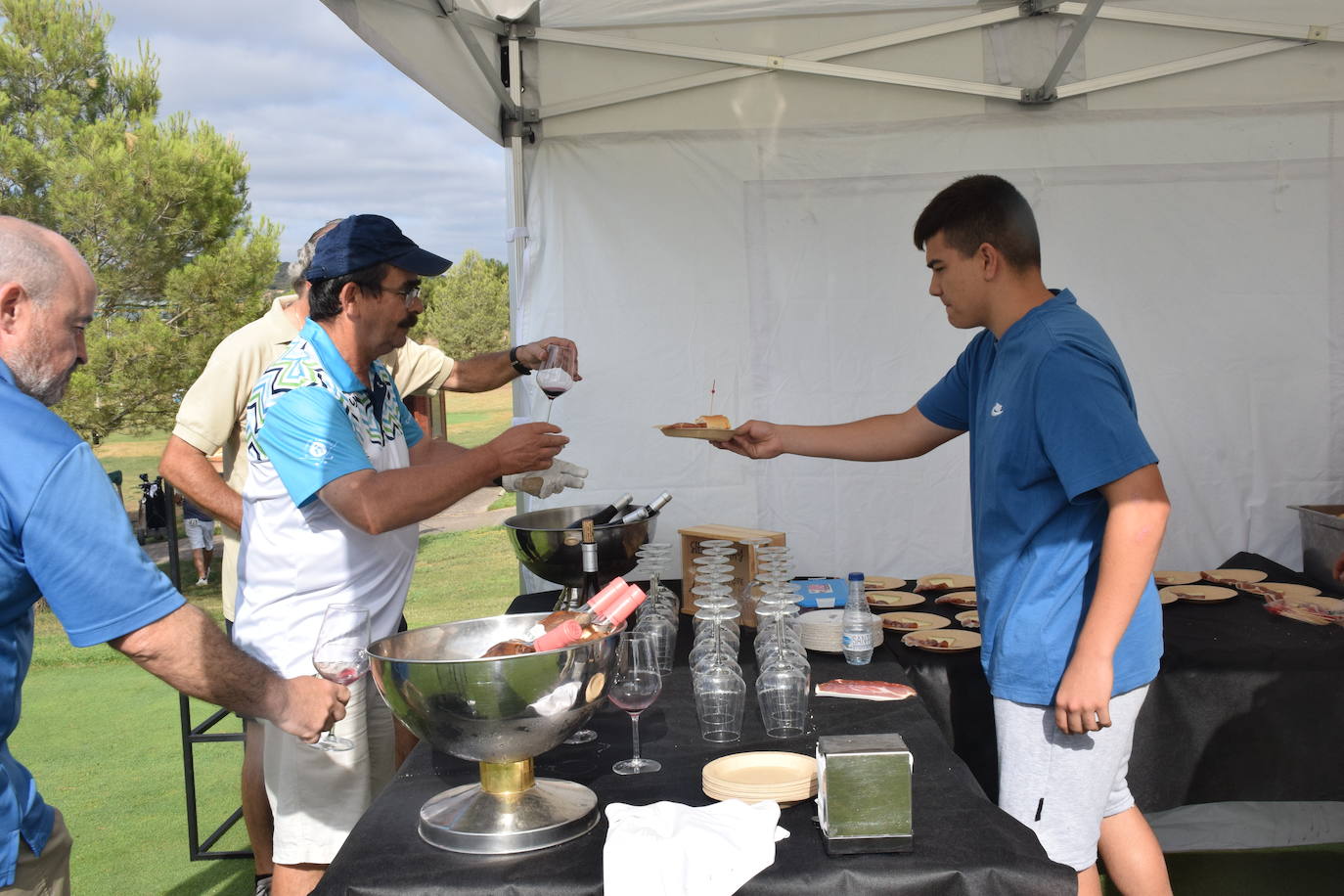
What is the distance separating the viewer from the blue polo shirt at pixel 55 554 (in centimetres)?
139

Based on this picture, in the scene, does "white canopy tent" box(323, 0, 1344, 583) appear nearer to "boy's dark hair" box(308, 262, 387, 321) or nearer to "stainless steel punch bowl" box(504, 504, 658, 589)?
"stainless steel punch bowl" box(504, 504, 658, 589)

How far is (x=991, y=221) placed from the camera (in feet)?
7.41

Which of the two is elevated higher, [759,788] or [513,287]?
[513,287]

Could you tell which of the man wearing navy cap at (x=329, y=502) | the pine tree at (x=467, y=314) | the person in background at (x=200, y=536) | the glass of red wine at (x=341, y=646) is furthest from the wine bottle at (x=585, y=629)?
the pine tree at (x=467, y=314)

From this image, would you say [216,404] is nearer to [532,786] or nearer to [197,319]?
[532,786]

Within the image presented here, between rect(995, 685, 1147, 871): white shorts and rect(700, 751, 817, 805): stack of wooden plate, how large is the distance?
1.87ft

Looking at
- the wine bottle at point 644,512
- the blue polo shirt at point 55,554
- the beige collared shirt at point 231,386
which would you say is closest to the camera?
the blue polo shirt at point 55,554

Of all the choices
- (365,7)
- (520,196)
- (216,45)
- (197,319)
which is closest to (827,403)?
(520,196)

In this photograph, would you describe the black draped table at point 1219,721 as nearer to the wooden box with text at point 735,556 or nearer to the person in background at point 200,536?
the wooden box with text at point 735,556

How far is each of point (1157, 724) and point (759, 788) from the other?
1654mm

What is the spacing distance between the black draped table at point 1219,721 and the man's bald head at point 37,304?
2.07m

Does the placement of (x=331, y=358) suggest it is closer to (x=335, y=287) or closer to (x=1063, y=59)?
(x=335, y=287)

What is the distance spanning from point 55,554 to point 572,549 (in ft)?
5.00

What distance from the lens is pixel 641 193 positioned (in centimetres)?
436
